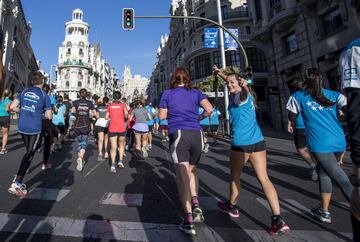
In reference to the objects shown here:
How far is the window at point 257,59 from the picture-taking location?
3684 centimetres

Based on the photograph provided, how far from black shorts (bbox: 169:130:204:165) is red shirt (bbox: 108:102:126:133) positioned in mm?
3793

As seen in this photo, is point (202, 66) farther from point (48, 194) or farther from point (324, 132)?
point (324, 132)

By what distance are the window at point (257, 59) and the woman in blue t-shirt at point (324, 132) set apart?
35.4 meters

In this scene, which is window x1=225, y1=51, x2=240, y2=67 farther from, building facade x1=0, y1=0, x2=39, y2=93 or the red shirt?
the red shirt

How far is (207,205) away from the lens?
3877 millimetres

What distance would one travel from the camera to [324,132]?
10.3 ft

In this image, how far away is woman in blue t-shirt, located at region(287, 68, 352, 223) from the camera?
3.05 m

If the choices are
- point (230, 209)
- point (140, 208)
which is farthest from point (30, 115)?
point (230, 209)

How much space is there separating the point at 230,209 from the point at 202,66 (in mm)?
37436

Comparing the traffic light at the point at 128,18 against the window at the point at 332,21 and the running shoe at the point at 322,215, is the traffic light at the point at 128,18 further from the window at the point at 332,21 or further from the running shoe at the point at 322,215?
the running shoe at the point at 322,215

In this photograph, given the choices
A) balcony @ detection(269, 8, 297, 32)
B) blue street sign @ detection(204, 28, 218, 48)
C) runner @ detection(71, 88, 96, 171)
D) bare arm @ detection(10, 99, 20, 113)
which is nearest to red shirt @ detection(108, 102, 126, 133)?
runner @ detection(71, 88, 96, 171)

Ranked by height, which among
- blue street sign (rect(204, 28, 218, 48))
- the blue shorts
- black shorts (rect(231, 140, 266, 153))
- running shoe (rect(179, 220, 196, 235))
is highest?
blue street sign (rect(204, 28, 218, 48))

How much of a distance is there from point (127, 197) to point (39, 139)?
2000 millimetres

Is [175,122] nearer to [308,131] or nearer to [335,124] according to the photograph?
[308,131]
